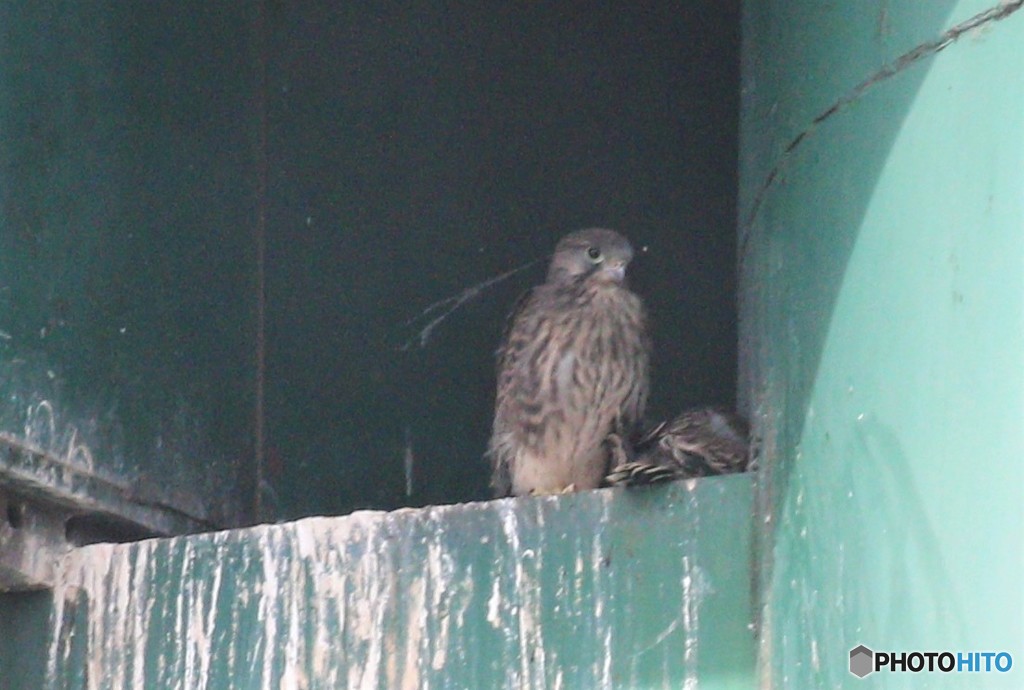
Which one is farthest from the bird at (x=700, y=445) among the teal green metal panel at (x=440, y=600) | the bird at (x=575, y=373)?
the teal green metal panel at (x=440, y=600)

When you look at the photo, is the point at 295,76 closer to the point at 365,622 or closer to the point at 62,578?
the point at 62,578

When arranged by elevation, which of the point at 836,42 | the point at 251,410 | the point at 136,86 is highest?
the point at 136,86

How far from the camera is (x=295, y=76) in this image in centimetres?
496

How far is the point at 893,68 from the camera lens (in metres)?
2.88

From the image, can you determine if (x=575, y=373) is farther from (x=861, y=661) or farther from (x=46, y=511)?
(x=861, y=661)

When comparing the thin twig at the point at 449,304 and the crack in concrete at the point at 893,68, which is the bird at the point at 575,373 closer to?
the thin twig at the point at 449,304

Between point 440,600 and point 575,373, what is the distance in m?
0.97

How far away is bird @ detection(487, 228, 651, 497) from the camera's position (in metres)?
4.29

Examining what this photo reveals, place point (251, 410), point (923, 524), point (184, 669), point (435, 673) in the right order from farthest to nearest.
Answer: point (251, 410) < point (184, 669) < point (435, 673) < point (923, 524)

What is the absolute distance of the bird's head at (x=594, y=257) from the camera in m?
4.43

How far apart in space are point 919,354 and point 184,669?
175 cm

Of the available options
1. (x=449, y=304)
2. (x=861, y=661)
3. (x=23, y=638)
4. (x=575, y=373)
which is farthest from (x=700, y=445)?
(x=23, y=638)

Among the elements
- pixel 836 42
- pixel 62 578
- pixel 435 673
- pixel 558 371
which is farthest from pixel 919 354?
pixel 62 578

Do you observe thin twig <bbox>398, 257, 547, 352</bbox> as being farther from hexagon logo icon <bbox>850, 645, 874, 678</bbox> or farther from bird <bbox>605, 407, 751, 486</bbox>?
hexagon logo icon <bbox>850, 645, 874, 678</bbox>
